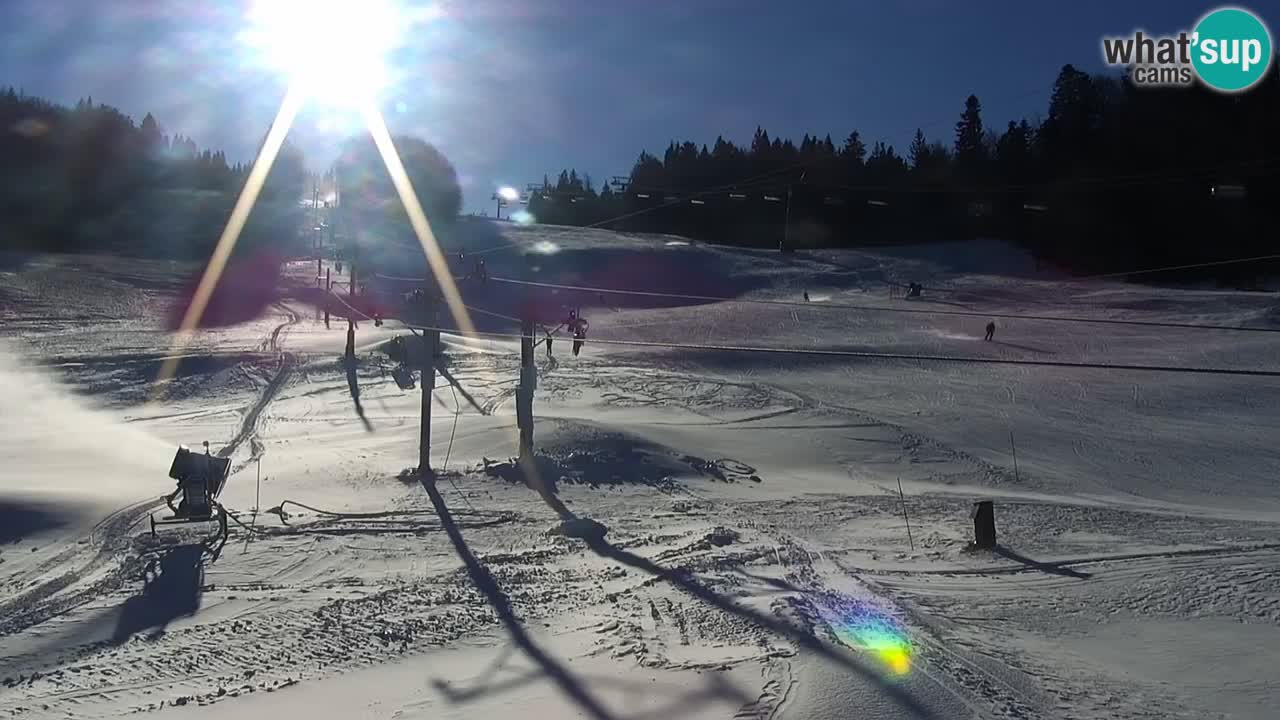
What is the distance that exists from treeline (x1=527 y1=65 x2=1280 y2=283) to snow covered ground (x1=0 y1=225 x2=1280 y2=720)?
6858 mm

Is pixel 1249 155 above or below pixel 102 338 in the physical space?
above

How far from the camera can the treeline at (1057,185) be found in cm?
4634

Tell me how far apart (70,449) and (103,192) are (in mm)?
89231

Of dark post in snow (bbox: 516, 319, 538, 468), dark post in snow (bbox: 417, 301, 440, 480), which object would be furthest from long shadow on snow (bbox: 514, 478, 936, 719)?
dark post in snow (bbox: 417, 301, 440, 480)

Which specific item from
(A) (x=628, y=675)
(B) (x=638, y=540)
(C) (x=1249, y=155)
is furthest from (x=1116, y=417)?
(C) (x=1249, y=155)

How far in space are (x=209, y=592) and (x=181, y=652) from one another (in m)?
2.13

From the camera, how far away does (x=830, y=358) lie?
39.7 m

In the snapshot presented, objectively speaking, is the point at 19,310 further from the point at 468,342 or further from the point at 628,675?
the point at 628,675

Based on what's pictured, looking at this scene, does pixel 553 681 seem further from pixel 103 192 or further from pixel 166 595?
pixel 103 192

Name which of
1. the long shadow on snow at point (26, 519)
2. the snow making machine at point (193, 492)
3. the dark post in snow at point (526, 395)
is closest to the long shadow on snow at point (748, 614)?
the dark post in snow at point (526, 395)

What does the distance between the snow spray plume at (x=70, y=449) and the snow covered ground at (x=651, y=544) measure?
0.45 feet

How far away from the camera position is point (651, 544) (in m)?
14.0

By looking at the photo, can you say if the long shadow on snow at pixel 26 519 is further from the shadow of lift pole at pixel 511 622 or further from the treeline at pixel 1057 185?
the treeline at pixel 1057 185

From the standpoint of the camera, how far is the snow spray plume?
17422 mm
